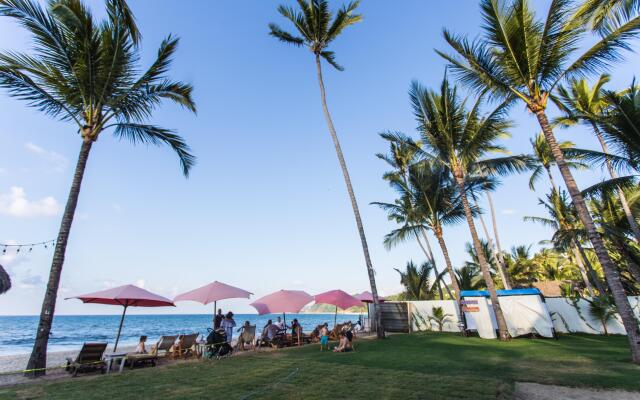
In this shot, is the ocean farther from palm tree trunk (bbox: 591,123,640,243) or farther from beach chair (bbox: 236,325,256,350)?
palm tree trunk (bbox: 591,123,640,243)

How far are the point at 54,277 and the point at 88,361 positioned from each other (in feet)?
7.56

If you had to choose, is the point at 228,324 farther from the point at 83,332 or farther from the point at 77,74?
the point at 83,332

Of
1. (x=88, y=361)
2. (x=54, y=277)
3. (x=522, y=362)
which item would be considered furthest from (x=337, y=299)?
(x=54, y=277)

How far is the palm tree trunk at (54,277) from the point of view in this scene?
7137 millimetres

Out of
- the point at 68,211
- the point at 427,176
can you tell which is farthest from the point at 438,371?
the point at 427,176

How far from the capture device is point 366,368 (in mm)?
7039

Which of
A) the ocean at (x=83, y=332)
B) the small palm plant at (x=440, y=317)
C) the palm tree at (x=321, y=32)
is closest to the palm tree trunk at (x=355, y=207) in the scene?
the palm tree at (x=321, y=32)

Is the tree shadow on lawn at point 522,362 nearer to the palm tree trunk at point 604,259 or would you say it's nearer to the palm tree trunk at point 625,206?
the palm tree trunk at point 604,259

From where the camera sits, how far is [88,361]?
774 centimetres

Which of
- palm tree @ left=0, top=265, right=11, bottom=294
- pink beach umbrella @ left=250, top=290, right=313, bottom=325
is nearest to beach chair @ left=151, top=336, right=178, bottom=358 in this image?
pink beach umbrella @ left=250, top=290, right=313, bottom=325

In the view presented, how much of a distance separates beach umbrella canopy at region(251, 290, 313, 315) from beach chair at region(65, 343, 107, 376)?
6.20 m

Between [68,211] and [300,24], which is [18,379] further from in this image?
[300,24]

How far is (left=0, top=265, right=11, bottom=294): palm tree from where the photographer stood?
962 cm

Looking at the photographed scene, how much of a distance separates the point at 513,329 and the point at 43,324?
15836 millimetres
